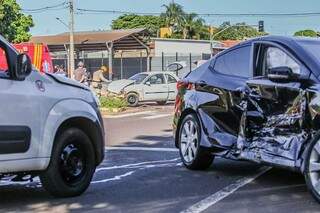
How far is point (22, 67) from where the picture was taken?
6.61m

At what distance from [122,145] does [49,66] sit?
1315 cm

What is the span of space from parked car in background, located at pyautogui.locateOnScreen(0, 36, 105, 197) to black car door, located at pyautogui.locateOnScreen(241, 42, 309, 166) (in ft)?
5.54

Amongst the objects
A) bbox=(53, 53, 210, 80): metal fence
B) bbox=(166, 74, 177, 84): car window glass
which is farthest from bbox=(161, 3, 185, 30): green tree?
bbox=(166, 74, 177, 84): car window glass

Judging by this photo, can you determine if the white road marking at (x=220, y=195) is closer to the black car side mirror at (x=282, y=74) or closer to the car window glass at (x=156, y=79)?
the black car side mirror at (x=282, y=74)

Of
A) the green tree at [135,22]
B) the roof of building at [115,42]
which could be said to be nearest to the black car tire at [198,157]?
the roof of building at [115,42]

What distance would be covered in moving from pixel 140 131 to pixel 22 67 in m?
9.55

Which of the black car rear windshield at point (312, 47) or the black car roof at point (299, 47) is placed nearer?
the black car roof at point (299, 47)

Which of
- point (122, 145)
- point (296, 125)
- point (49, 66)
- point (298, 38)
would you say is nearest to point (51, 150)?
point (296, 125)

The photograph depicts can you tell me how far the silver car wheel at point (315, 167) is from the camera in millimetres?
6457

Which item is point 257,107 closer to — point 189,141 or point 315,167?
point 315,167

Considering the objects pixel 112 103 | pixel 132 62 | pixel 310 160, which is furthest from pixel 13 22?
pixel 310 160

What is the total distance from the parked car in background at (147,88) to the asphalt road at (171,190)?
16.0 metres

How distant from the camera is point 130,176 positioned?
28.2ft

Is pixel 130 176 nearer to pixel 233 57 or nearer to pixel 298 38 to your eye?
pixel 233 57
